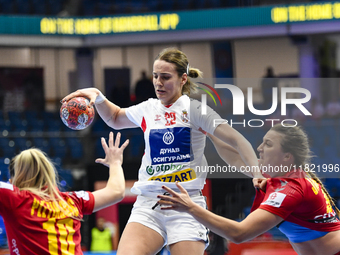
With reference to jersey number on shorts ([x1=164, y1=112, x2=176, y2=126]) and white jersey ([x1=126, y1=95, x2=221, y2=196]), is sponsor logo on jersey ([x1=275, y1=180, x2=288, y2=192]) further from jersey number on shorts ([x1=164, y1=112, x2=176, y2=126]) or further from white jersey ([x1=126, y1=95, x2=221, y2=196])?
jersey number on shorts ([x1=164, y1=112, x2=176, y2=126])

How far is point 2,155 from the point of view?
11.9 m

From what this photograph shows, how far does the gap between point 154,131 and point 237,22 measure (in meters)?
10.3

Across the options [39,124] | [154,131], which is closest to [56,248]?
[154,131]

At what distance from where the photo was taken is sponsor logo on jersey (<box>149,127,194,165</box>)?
11.5 ft

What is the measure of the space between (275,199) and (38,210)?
59.5 inches

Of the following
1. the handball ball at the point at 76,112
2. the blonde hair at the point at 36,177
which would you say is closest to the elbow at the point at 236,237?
the blonde hair at the point at 36,177

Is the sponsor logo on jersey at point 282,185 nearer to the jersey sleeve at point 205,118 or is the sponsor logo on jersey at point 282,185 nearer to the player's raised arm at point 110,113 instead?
the jersey sleeve at point 205,118

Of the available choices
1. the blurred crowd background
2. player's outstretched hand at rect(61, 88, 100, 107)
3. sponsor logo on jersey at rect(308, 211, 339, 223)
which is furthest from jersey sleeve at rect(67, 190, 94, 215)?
the blurred crowd background

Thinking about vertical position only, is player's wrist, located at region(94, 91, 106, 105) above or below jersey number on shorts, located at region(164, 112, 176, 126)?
above

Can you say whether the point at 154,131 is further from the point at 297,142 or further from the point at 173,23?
the point at 173,23

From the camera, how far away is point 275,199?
2.81 m

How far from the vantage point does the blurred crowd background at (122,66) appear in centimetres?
1131

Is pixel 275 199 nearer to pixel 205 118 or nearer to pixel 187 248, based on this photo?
pixel 187 248

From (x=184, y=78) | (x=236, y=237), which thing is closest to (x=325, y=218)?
(x=236, y=237)
